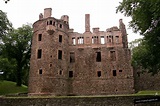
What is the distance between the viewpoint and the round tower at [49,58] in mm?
29375

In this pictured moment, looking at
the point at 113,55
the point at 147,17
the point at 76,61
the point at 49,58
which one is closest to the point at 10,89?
the point at 49,58

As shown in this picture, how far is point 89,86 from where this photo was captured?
32188 mm

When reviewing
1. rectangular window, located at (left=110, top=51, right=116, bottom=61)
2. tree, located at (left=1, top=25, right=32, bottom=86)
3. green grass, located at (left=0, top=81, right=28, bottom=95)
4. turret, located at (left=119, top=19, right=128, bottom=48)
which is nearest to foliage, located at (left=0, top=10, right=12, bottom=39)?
tree, located at (left=1, top=25, right=32, bottom=86)

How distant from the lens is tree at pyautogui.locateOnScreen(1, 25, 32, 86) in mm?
37812

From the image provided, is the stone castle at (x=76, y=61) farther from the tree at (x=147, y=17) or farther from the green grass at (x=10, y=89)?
the tree at (x=147, y=17)

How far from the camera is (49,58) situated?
3034 centimetres

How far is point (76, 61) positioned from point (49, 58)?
17.7 feet

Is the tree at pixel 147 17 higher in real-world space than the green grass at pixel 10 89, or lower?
higher

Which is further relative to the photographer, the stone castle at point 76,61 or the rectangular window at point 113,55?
the rectangular window at point 113,55

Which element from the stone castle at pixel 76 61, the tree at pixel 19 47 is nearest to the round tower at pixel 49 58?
the stone castle at pixel 76 61

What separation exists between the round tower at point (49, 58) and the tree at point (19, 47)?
735 cm

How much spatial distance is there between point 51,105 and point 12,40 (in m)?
22.3

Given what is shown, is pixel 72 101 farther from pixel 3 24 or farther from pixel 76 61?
pixel 3 24

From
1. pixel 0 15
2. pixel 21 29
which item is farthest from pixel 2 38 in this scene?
pixel 21 29
